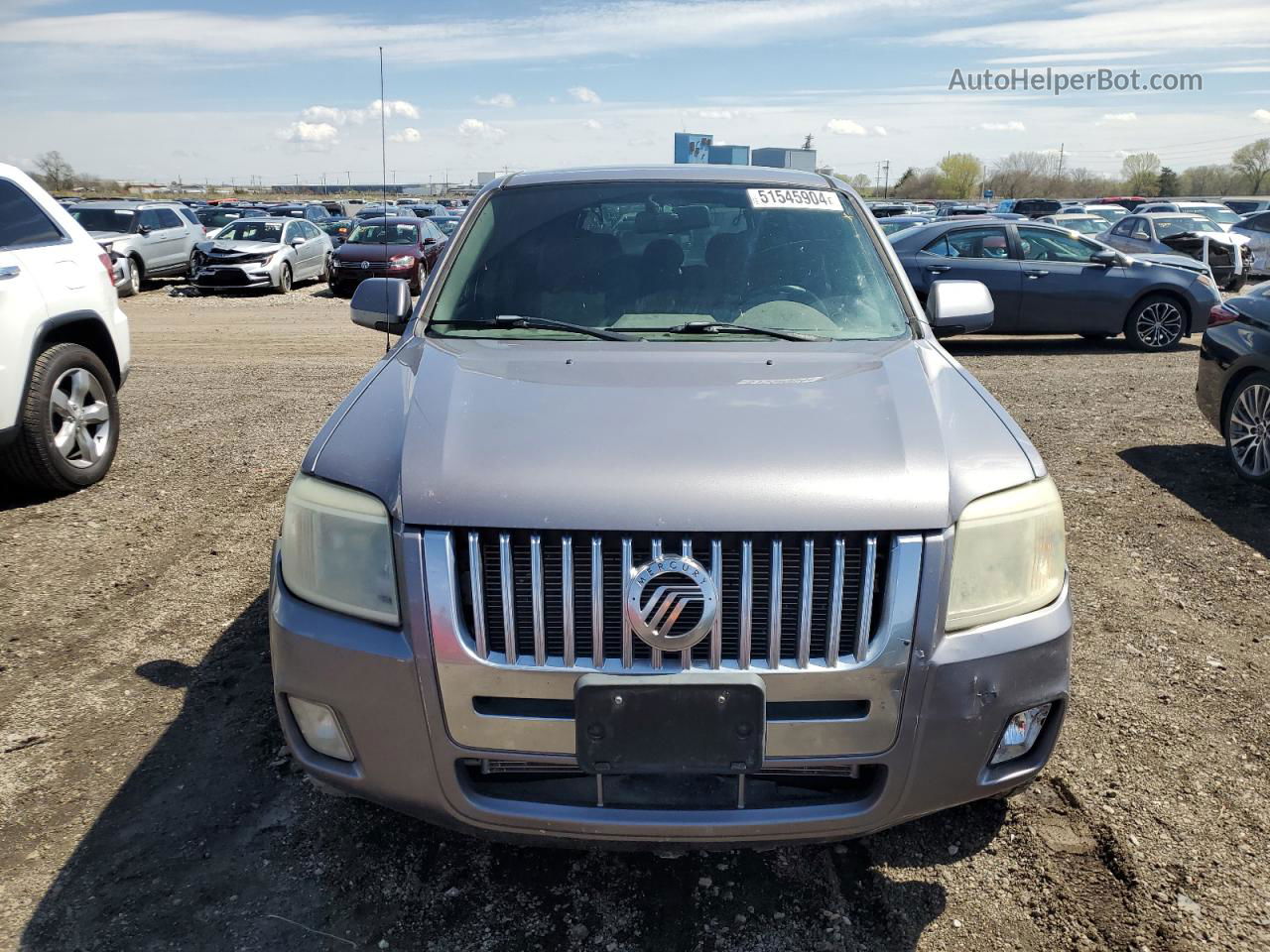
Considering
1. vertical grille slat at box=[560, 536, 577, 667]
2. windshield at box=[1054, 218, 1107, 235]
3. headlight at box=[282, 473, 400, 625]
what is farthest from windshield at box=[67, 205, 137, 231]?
windshield at box=[1054, 218, 1107, 235]

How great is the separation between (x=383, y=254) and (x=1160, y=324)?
43.2ft

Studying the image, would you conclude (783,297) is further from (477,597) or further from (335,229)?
(335,229)

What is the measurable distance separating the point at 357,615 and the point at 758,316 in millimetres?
1779

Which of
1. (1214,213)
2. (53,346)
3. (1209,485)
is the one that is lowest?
(1209,485)

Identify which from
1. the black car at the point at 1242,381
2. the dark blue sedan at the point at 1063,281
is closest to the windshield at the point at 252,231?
the dark blue sedan at the point at 1063,281

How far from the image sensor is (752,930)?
248cm

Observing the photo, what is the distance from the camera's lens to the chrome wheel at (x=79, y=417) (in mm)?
5801

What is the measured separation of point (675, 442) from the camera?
2.39m

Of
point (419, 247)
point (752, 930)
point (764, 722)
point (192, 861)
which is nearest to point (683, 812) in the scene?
point (764, 722)

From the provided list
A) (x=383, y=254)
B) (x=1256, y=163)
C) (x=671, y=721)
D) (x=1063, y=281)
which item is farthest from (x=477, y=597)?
(x=1256, y=163)

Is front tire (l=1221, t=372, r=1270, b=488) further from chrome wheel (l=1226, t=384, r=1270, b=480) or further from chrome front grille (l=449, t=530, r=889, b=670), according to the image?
chrome front grille (l=449, t=530, r=889, b=670)

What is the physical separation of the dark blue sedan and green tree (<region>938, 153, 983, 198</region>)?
288ft

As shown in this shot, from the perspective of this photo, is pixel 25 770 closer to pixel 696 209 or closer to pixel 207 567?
pixel 207 567

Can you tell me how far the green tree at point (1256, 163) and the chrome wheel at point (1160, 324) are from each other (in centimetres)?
8122
